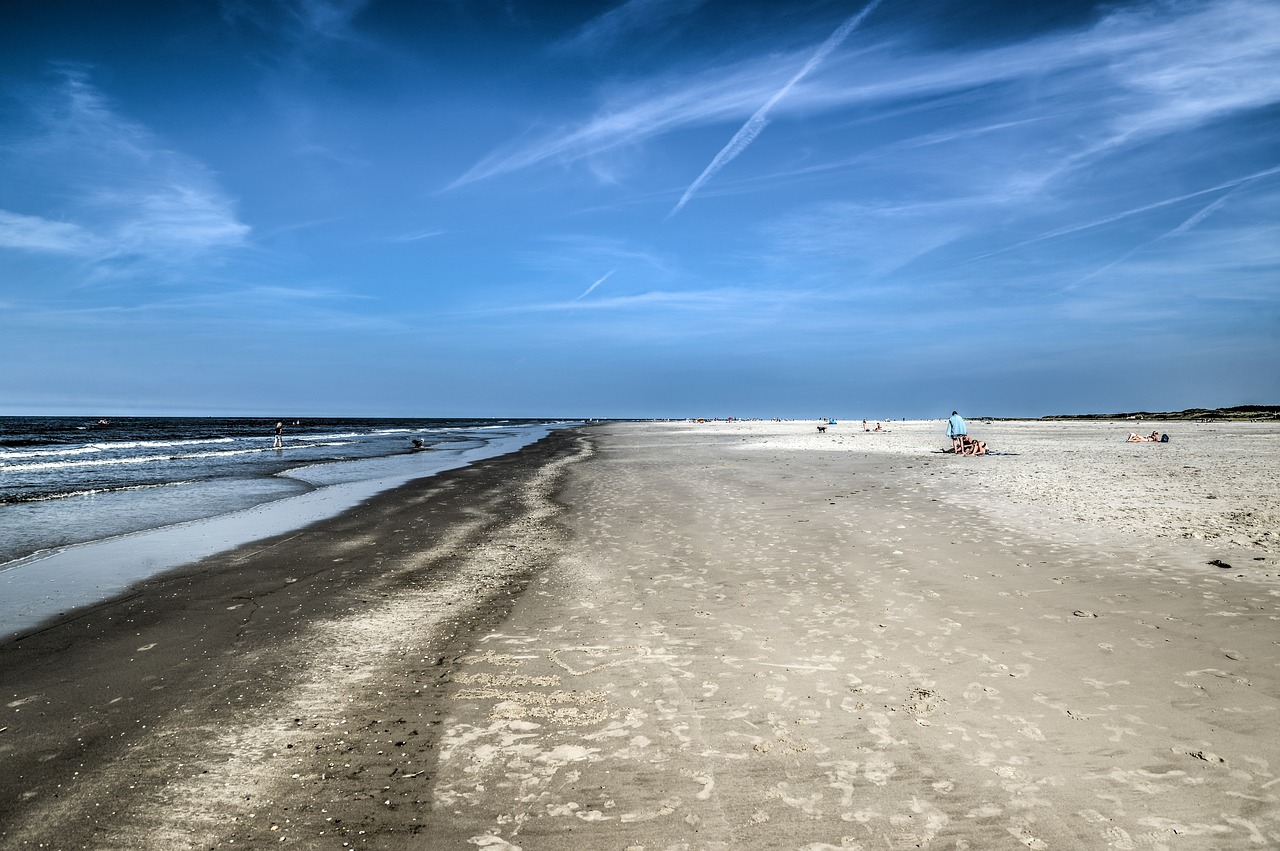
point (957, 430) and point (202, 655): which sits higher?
point (957, 430)

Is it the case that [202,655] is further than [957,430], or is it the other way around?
[957,430]

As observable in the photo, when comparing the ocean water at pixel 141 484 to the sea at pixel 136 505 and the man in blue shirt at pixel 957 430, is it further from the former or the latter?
the man in blue shirt at pixel 957 430

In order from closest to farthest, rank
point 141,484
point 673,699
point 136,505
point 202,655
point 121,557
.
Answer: point 673,699
point 202,655
point 121,557
point 136,505
point 141,484

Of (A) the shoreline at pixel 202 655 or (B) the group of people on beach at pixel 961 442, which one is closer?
(A) the shoreline at pixel 202 655

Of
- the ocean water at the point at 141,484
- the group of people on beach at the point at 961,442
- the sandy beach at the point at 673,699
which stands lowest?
the sandy beach at the point at 673,699

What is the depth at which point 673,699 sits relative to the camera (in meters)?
5.94

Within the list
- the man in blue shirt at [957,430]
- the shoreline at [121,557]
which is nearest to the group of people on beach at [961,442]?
the man in blue shirt at [957,430]

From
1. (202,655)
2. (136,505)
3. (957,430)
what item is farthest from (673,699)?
(957,430)

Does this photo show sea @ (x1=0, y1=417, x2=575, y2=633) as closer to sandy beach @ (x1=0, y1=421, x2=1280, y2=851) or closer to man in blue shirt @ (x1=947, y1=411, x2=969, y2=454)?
sandy beach @ (x1=0, y1=421, x2=1280, y2=851)

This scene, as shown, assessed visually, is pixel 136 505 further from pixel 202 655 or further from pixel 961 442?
pixel 961 442

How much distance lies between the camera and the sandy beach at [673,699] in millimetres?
4199

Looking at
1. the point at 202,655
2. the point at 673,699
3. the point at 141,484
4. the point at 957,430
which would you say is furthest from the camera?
the point at 957,430

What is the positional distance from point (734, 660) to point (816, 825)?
108 inches

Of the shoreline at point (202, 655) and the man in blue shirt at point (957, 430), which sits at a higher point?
the man in blue shirt at point (957, 430)
